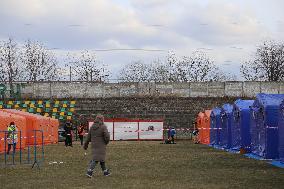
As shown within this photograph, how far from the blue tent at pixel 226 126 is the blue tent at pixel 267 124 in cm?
776

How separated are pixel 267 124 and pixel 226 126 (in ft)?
36.5

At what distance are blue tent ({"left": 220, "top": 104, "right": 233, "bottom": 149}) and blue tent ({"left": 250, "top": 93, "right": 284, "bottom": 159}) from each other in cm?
776

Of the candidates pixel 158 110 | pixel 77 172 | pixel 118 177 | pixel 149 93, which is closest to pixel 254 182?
pixel 118 177

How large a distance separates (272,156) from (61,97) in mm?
47519

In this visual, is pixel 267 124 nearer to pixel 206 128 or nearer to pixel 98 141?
pixel 98 141

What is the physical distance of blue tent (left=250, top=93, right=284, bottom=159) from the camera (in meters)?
23.4

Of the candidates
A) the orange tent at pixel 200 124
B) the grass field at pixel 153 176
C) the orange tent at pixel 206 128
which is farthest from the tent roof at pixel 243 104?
the orange tent at pixel 200 124

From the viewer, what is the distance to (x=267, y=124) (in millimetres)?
23453

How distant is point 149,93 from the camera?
69.1 metres

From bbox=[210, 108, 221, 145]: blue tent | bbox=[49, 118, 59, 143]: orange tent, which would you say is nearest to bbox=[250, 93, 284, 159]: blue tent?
bbox=[210, 108, 221, 145]: blue tent

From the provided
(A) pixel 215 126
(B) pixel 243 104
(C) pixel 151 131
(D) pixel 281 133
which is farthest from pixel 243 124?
(C) pixel 151 131

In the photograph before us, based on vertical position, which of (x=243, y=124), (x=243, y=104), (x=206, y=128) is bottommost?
(x=206, y=128)

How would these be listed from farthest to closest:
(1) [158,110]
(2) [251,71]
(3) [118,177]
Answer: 1. (2) [251,71]
2. (1) [158,110]
3. (3) [118,177]

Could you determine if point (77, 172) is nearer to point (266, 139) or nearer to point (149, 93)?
point (266, 139)
